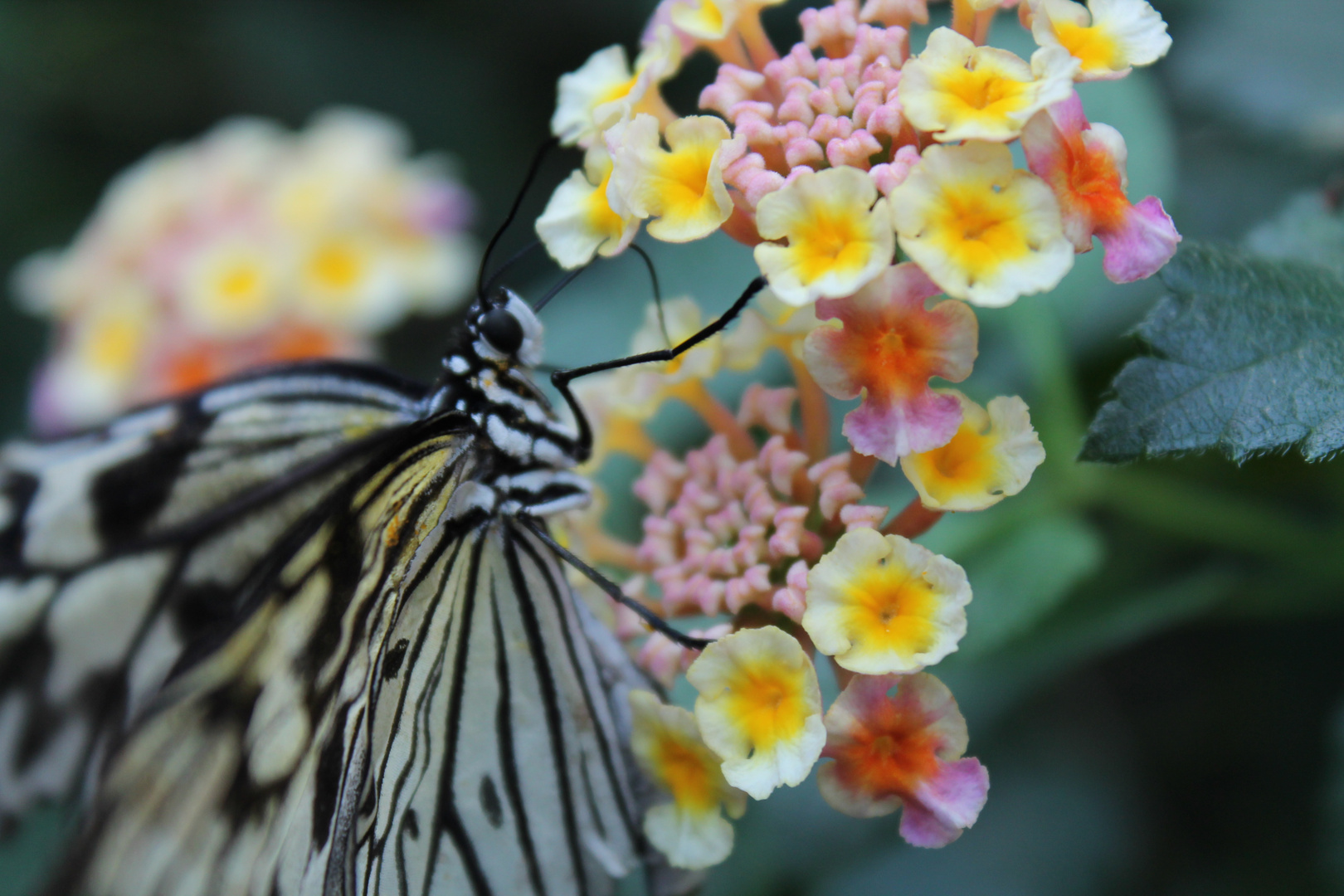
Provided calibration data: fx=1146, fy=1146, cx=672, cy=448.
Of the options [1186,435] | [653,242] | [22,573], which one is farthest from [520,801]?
[653,242]

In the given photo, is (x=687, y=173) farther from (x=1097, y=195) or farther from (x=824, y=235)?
(x=1097, y=195)

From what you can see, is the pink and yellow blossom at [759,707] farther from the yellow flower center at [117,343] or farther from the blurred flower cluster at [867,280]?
the yellow flower center at [117,343]

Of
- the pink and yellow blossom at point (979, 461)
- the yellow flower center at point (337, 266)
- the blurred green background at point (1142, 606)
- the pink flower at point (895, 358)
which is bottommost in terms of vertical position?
the blurred green background at point (1142, 606)

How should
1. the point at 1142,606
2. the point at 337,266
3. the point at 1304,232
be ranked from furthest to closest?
the point at 337,266 < the point at 1142,606 < the point at 1304,232

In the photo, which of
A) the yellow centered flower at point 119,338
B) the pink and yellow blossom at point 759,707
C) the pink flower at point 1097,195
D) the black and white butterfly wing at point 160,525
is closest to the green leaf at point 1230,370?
the pink flower at point 1097,195

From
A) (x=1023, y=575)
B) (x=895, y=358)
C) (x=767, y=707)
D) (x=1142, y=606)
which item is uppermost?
(x=895, y=358)

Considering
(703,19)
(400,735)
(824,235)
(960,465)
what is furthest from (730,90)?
(400,735)

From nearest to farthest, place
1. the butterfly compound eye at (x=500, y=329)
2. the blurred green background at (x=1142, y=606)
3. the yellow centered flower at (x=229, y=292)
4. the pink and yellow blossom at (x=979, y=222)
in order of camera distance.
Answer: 1. the pink and yellow blossom at (x=979, y=222)
2. the butterfly compound eye at (x=500, y=329)
3. the blurred green background at (x=1142, y=606)
4. the yellow centered flower at (x=229, y=292)

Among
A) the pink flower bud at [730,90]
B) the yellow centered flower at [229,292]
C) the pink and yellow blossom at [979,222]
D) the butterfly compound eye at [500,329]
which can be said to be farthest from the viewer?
the yellow centered flower at [229,292]

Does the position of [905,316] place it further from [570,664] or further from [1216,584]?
[1216,584]

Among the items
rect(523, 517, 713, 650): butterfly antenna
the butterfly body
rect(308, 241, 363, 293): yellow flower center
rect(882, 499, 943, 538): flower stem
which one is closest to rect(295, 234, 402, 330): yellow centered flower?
rect(308, 241, 363, 293): yellow flower center
